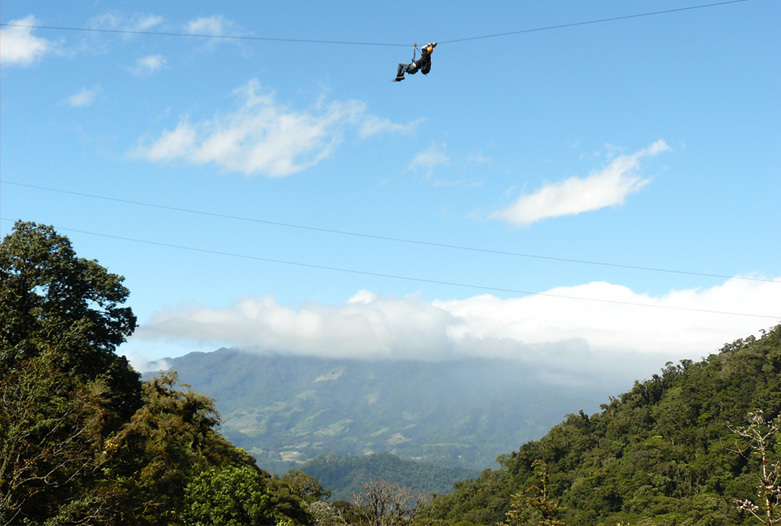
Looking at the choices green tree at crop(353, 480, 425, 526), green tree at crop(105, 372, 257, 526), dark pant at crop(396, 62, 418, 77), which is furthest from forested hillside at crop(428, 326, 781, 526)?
dark pant at crop(396, 62, 418, 77)

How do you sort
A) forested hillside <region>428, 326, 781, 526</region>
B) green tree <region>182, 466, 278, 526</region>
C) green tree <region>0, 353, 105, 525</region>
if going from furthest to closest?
forested hillside <region>428, 326, 781, 526</region> → green tree <region>182, 466, 278, 526</region> → green tree <region>0, 353, 105, 525</region>

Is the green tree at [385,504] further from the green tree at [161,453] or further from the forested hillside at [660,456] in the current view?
the forested hillside at [660,456]

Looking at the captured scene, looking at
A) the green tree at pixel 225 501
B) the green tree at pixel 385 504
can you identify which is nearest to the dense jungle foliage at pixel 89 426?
the green tree at pixel 225 501

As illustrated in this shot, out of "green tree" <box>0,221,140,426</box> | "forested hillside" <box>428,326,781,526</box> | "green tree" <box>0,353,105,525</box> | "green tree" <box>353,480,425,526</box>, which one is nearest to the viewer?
"green tree" <box>0,353,105,525</box>

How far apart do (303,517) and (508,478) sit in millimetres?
92870

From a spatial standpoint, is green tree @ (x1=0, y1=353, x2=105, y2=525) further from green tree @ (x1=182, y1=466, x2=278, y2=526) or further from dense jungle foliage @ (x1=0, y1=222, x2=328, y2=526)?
green tree @ (x1=182, y1=466, x2=278, y2=526)

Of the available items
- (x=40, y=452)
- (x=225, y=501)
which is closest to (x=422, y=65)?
(x=40, y=452)

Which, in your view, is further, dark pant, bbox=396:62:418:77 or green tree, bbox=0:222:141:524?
green tree, bbox=0:222:141:524

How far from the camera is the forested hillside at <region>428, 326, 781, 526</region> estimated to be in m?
98.9

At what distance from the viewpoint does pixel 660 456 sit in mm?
114688

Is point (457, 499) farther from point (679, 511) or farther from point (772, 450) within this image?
point (772, 450)

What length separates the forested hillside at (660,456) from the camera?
324ft

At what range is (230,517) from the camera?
39.0 metres

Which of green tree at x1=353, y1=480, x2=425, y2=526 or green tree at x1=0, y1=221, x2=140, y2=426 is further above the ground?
green tree at x1=0, y1=221, x2=140, y2=426
